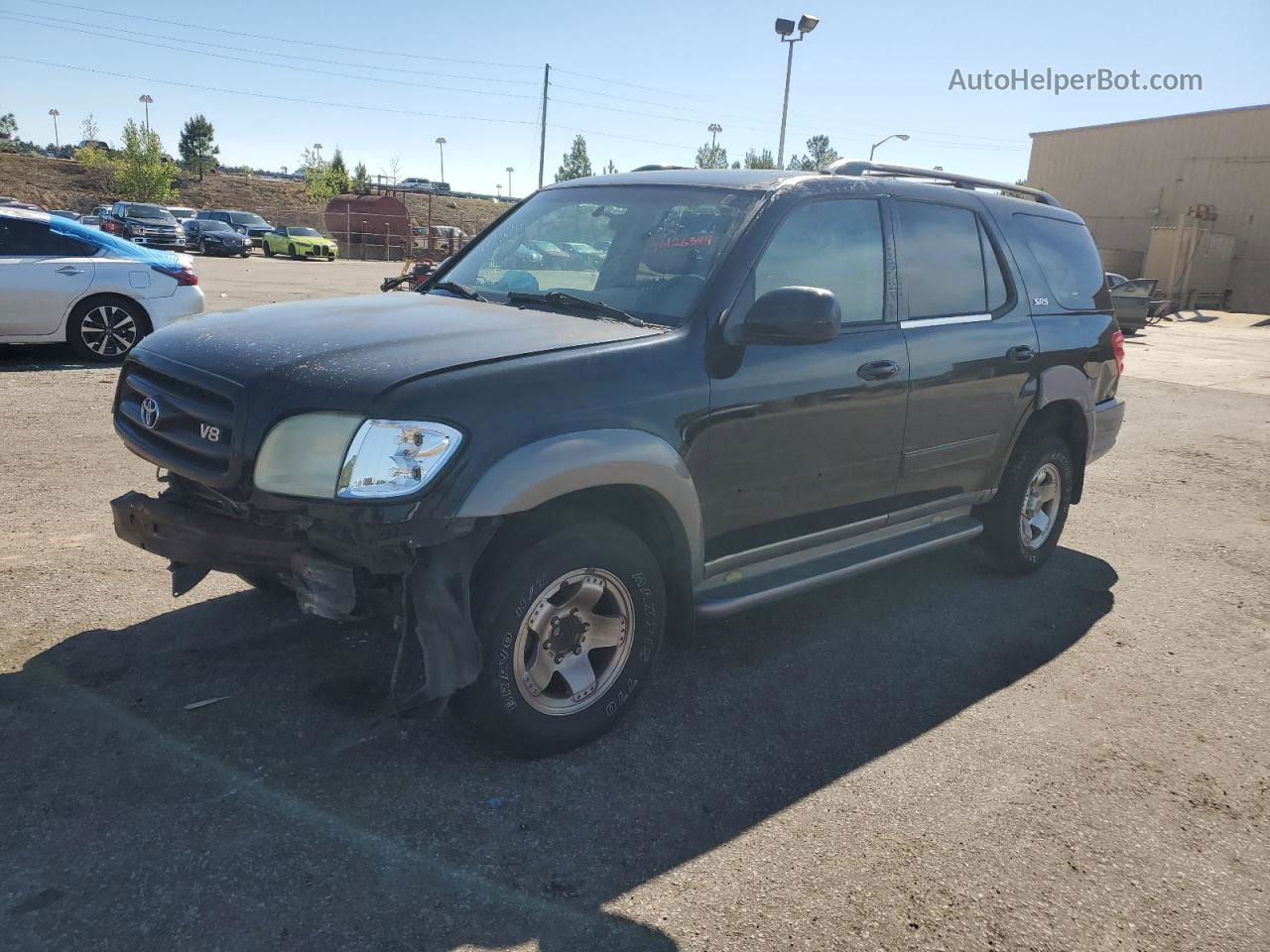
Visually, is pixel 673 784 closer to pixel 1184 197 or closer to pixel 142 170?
pixel 1184 197

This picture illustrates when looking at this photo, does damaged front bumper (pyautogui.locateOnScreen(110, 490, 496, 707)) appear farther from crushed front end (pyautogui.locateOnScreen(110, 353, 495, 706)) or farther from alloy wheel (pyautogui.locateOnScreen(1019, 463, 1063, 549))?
alloy wheel (pyautogui.locateOnScreen(1019, 463, 1063, 549))

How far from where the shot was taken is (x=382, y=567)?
2.67 m

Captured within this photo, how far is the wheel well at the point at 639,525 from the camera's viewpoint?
297 centimetres

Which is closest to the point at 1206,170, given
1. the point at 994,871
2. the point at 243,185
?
the point at 994,871

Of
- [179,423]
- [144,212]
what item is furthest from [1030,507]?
[144,212]

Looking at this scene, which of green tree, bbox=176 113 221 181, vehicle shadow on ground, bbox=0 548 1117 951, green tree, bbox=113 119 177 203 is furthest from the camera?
green tree, bbox=176 113 221 181

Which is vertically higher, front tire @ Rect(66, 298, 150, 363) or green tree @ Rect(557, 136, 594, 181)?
green tree @ Rect(557, 136, 594, 181)

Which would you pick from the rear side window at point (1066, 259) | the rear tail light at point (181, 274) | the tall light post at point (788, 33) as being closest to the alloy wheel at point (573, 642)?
the rear side window at point (1066, 259)

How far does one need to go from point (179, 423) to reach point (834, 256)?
101 inches

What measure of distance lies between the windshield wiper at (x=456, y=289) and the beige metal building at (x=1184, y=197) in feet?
113

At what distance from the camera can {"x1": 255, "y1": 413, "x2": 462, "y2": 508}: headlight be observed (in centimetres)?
268

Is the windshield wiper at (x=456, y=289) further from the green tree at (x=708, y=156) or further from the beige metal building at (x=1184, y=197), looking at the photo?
the green tree at (x=708, y=156)

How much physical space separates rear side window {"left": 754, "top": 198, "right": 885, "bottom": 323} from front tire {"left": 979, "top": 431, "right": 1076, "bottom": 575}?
5.17ft

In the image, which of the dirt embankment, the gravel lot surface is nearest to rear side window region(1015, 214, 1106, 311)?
the gravel lot surface
